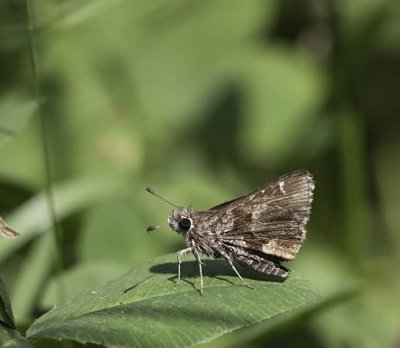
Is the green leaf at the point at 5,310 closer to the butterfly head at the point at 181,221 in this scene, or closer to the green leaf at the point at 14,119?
the butterfly head at the point at 181,221

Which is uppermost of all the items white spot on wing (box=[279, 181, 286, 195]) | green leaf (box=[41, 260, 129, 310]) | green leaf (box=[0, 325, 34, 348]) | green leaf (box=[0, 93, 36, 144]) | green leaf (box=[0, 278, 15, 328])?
green leaf (box=[0, 93, 36, 144])

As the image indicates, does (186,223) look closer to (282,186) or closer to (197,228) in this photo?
(197,228)

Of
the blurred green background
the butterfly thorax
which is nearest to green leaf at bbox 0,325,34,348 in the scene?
the butterfly thorax

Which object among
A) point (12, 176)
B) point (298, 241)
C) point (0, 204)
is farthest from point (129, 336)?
point (12, 176)

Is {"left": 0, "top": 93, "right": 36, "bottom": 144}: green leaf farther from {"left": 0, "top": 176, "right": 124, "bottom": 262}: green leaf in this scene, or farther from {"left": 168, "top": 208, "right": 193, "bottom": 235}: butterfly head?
{"left": 0, "top": 176, "right": 124, "bottom": 262}: green leaf

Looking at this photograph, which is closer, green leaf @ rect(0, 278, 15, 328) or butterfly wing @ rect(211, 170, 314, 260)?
green leaf @ rect(0, 278, 15, 328)

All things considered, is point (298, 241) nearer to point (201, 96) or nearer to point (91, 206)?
point (91, 206)

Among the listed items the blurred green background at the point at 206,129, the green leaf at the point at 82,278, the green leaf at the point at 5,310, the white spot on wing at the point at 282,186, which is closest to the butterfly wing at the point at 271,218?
the white spot on wing at the point at 282,186
